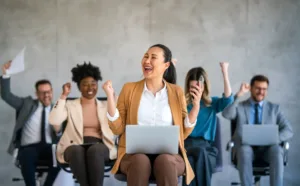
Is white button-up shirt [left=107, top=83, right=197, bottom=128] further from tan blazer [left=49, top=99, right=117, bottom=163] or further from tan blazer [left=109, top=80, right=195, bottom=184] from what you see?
tan blazer [left=49, top=99, right=117, bottom=163]

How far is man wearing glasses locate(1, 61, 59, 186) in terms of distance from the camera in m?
4.59

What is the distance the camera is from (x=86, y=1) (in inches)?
223

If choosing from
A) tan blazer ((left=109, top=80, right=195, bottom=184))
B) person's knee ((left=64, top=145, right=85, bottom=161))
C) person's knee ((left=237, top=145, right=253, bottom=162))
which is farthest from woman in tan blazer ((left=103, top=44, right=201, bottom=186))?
person's knee ((left=237, top=145, right=253, bottom=162))

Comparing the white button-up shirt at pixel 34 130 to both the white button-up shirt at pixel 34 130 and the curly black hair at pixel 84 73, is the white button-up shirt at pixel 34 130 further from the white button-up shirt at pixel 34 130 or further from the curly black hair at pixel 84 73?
the curly black hair at pixel 84 73

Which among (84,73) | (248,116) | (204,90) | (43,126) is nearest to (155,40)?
(84,73)

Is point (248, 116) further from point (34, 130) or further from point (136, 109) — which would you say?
point (34, 130)

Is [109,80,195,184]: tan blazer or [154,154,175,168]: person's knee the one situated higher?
[109,80,195,184]: tan blazer

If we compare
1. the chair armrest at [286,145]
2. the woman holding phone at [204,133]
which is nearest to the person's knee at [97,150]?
the woman holding phone at [204,133]

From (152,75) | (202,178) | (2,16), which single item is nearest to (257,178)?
(202,178)

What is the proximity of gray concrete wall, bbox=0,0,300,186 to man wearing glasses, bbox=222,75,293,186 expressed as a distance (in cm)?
80

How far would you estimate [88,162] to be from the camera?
Answer: 4133 millimetres

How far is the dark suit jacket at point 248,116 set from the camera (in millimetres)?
4715

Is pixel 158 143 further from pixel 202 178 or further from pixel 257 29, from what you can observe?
pixel 257 29

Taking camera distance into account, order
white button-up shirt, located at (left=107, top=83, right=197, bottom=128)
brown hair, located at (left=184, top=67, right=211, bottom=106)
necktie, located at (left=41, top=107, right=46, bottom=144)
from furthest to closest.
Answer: necktie, located at (left=41, top=107, right=46, bottom=144) → brown hair, located at (left=184, top=67, right=211, bottom=106) → white button-up shirt, located at (left=107, top=83, right=197, bottom=128)
